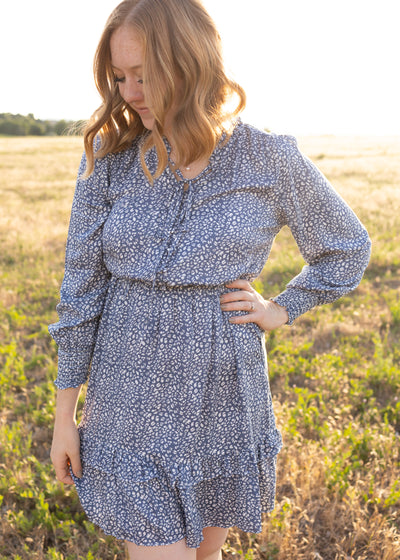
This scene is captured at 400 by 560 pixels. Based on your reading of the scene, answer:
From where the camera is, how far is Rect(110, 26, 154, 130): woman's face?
182 centimetres

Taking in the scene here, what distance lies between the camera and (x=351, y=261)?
214 centimetres

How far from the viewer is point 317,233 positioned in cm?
208

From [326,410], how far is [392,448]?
21.5 inches

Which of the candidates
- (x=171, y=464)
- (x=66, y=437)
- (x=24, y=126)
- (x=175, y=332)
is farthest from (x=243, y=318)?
(x=24, y=126)

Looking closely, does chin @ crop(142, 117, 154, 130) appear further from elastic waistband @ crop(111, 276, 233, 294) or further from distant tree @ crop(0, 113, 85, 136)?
distant tree @ crop(0, 113, 85, 136)

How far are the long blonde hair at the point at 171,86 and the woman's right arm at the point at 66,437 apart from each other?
79 cm

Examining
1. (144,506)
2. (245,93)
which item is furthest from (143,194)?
(144,506)

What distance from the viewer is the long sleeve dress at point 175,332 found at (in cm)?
185

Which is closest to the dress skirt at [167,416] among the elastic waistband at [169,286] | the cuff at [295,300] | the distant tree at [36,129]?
the elastic waistband at [169,286]

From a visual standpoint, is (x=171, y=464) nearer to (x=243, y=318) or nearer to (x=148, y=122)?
(x=243, y=318)

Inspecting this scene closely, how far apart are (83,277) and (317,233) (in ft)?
2.80

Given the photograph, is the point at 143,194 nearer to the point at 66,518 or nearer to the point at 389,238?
the point at 66,518

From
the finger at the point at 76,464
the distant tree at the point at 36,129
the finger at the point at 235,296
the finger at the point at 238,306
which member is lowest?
the finger at the point at 76,464

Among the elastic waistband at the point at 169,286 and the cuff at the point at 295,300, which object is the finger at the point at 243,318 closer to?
the elastic waistband at the point at 169,286
